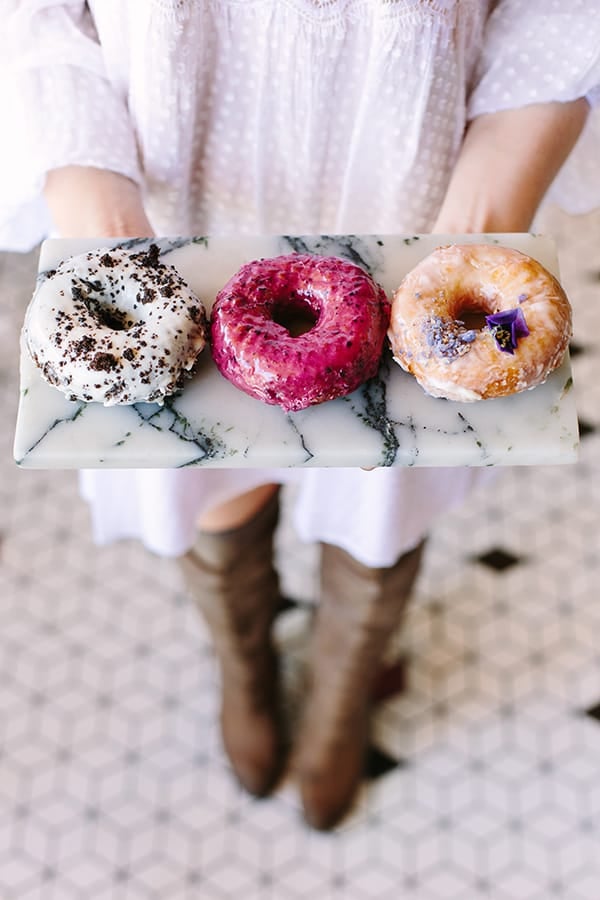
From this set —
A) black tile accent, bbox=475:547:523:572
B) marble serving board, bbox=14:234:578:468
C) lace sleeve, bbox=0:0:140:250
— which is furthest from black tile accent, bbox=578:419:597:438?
lace sleeve, bbox=0:0:140:250

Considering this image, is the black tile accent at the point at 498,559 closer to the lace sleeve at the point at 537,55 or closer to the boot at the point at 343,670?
the boot at the point at 343,670

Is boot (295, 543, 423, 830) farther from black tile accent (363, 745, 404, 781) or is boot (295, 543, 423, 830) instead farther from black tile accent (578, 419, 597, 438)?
Answer: black tile accent (578, 419, 597, 438)

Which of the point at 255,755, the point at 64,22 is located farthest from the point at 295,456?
the point at 255,755

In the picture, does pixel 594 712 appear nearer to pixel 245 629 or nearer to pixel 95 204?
pixel 245 629

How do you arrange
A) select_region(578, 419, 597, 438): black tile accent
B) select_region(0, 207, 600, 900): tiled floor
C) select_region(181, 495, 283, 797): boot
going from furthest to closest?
select_region(578, 419, 597, 438): black tile accent → select_region(0, 207, 600, 900): tiled floor → select_region(181, 495, 283, 797): boot

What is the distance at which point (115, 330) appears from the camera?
676 millimetres

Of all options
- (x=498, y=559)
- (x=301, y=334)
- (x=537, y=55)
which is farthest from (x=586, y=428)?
(x=301, y=334)

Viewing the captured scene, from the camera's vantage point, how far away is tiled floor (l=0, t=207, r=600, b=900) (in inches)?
48.4

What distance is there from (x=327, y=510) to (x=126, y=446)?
0.35 m

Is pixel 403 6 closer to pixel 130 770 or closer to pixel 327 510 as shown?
pixel 327 510

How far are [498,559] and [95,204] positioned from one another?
0.94 m

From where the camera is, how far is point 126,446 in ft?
2.14

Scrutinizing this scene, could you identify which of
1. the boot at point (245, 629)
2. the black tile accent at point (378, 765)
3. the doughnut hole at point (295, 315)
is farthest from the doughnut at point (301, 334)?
the black tile accent at point (378, 765)

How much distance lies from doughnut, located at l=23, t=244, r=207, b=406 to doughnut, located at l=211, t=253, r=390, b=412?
32 mm
